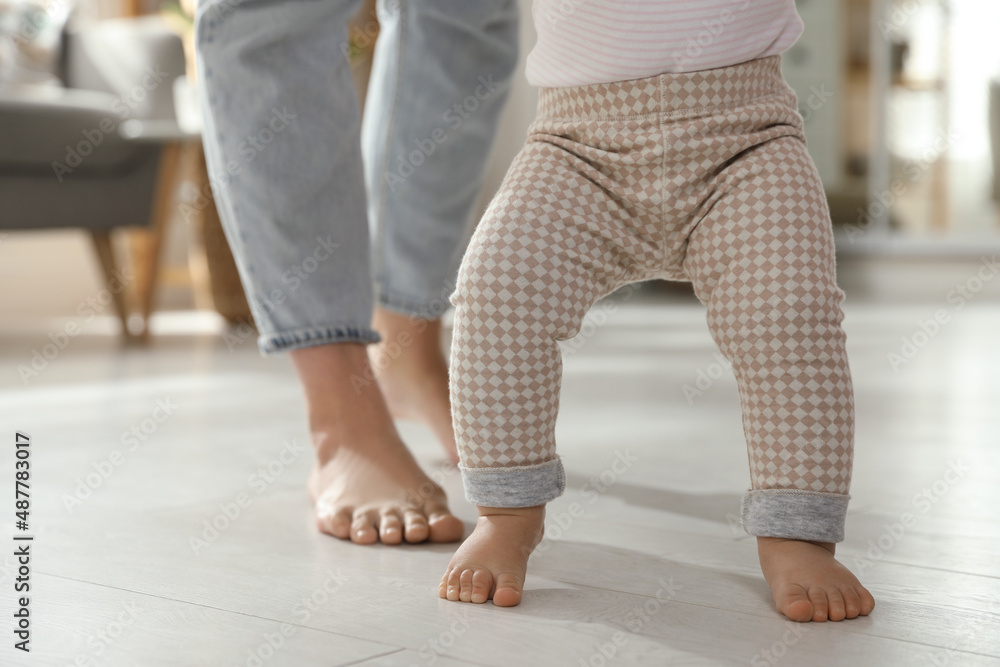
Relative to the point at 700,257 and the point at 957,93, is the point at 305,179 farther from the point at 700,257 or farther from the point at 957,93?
the point at 957,93

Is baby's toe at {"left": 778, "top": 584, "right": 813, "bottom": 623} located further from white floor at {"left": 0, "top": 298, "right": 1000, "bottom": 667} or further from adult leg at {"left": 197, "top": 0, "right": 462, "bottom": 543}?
adult leg at {"left": 197, "top": 0, "right": 462, "bottom": 543}

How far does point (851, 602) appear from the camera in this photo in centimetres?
61

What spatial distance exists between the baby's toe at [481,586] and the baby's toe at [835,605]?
189 mm

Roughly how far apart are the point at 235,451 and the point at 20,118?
4.00 ft

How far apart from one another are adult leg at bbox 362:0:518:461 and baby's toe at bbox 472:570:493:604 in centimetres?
40

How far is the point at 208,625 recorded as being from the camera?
0.60 meters

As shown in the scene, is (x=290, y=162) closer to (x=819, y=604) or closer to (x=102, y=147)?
(x=819, y=604)

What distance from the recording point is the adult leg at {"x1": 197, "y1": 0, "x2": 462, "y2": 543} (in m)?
0.85

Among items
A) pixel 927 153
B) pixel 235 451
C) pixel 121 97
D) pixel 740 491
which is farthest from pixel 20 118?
pixel 927 153

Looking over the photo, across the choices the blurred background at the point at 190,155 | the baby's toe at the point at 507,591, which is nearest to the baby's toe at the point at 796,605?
the baby's toe at the point at 507,591

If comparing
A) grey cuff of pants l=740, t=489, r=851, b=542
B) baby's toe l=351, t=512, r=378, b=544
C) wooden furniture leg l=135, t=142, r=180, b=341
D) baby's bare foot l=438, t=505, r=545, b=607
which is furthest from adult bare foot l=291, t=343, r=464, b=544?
wooden furniture leg l=135, t=142, r=180, b=341

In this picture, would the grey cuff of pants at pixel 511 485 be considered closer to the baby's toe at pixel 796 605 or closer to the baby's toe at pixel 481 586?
the baby's toe at pixel 481 586

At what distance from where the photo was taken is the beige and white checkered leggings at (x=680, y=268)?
65 cm

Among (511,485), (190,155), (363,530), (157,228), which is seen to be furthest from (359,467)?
(190,155)
